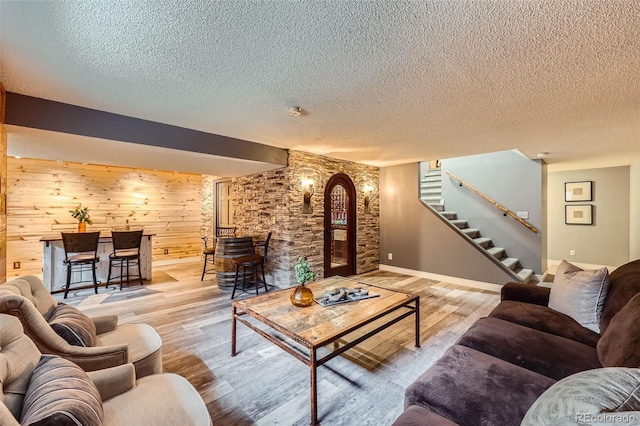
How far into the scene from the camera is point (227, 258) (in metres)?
4.57

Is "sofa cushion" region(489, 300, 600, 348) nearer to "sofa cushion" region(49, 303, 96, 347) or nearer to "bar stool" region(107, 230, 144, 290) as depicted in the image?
"sofa cushion" region(49, 303, 96, 347)

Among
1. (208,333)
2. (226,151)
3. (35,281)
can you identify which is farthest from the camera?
(226,151)

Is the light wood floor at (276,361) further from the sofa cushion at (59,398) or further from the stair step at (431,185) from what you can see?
the stair step at (431,185)

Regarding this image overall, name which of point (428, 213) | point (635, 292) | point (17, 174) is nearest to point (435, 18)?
point (635, 292)

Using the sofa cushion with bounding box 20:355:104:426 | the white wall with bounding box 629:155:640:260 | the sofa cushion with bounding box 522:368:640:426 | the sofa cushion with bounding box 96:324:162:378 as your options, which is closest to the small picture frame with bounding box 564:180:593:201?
the white wall with bounding box 629:155:640:260

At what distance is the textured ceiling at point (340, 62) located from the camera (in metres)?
1.46

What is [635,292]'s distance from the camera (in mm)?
1782

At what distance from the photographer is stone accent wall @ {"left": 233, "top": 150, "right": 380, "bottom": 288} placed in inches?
182

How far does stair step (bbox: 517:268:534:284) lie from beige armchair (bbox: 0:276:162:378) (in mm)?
5230

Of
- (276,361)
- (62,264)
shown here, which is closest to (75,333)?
(276,361)

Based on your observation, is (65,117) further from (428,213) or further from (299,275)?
(428,213)

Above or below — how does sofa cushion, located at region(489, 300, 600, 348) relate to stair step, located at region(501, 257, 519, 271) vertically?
above

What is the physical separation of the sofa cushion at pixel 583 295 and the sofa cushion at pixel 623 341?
1.64 feet

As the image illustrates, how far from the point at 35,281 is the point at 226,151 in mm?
2479
